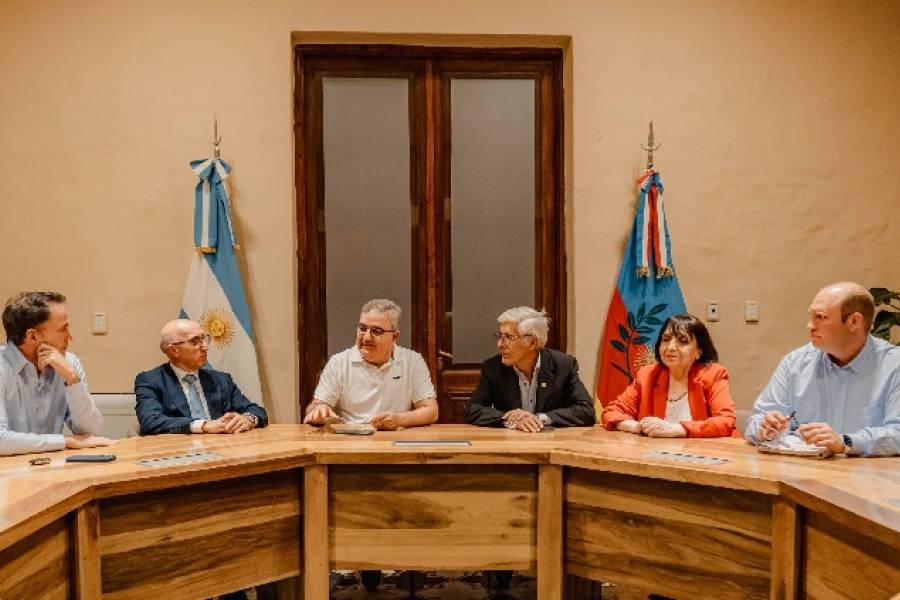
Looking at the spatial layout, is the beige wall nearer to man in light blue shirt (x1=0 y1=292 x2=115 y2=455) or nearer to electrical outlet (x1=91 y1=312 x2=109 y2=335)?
electrical outlet (x1=91 y1=312 x2=109 y2=335)

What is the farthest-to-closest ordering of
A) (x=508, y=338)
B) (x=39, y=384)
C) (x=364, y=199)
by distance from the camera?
(x=364, y=199), (x=508, y=338), (x=39, y=384)

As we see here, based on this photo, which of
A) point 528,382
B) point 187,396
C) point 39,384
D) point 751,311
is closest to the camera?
point 39,384

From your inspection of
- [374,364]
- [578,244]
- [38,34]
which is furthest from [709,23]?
[38,34]

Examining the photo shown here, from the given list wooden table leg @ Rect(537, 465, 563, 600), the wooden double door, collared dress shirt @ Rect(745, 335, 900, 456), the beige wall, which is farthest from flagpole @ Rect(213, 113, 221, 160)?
collared dress shirt @ Rect(745, 335, 900, 456)

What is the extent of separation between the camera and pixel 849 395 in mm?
2598

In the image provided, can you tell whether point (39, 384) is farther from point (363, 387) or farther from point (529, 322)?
point (529, 322)

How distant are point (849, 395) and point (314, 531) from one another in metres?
1.85

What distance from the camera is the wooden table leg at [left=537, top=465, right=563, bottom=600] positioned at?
2.64 m

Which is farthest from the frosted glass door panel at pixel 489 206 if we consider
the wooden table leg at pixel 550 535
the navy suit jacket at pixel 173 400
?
the wooden table leg at pixel 550 535

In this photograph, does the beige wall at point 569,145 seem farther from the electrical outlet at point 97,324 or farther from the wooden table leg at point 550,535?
the wooden table leg at point 550,535

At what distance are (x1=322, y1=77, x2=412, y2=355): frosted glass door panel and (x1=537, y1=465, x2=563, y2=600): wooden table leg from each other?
6.33 ft

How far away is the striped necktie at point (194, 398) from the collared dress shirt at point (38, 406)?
1.35 ft

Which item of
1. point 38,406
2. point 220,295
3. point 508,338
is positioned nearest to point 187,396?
point 38,406

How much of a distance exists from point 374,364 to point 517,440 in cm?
84
